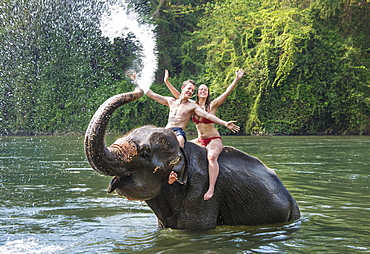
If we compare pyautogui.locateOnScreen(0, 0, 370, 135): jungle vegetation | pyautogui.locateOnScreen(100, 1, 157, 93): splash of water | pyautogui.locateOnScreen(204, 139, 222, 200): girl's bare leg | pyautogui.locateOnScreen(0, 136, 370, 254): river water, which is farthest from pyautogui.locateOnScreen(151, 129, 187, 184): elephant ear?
pyautogui.locateOnScreen(0, 0, 370, 135): jungle vegetation

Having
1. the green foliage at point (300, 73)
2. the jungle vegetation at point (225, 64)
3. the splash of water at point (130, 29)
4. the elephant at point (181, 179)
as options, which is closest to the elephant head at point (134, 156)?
the elephant at point (181, 179)

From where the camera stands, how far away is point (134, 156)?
5.01 meters

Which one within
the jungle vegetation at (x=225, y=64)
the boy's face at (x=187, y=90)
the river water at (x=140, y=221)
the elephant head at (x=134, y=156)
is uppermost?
the jungle vegetation at (x=225, y=64)

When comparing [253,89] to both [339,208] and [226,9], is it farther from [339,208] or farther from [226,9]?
[339,208]

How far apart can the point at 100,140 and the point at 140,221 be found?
222 cm

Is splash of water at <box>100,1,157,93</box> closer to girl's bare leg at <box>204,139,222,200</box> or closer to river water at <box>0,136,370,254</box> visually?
river water at <box>0,136,370,254</box>

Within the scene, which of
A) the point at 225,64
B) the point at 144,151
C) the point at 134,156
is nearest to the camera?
the point at 134,156

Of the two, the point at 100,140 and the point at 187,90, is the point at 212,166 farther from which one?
the point at 100,140

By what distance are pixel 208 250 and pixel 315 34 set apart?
22.1 m

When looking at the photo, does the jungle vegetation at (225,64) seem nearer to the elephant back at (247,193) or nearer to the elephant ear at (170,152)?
the elephant back at (247,193)

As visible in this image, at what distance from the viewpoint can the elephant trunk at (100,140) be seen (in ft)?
14.6

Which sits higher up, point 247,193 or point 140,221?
point 247,193

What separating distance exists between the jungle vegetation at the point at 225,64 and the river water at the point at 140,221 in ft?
47.1

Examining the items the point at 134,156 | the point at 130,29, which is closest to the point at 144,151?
the point at 134,156
